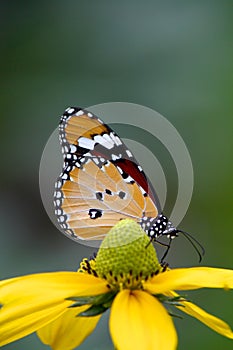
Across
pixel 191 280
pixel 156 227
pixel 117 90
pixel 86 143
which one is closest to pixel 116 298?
pixel 191 280

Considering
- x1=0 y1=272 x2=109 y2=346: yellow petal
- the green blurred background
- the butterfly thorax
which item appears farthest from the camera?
the green blurred background

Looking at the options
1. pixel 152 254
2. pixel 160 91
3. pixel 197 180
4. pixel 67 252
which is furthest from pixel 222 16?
pixel 152 254

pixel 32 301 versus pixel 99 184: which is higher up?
pixel 99 184

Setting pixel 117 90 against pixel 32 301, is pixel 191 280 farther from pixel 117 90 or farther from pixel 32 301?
pixel 117 90

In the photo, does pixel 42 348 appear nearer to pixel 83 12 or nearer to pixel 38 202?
pixel 38 202

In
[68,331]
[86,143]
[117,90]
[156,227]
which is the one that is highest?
[117,90]

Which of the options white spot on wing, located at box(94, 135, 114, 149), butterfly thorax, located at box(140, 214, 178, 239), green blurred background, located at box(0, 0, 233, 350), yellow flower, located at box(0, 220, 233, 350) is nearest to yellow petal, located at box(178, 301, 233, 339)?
yellow flower, located at box(0, 220, 233, 350)

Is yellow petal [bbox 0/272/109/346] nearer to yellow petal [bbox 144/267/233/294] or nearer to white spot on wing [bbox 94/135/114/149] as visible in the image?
yellow petal [bbox 144/267/233/294]

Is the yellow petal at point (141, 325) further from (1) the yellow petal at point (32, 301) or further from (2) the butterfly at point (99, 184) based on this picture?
(2) the butterfly at point (99, 184)
